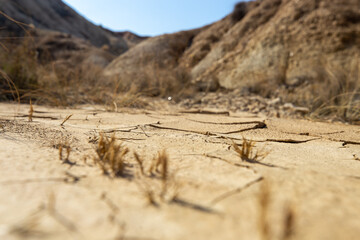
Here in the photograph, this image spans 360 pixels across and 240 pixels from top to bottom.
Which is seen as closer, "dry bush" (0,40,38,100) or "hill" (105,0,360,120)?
"dry bush" (0,40,38,100)

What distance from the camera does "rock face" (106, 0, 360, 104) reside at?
12.5ft

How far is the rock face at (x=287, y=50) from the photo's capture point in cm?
380

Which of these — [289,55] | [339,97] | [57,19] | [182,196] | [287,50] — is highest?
[57,19]

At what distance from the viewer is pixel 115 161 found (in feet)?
2.12

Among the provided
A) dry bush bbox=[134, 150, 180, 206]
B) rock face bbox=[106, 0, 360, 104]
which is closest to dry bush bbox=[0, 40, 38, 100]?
rock face bbox=[106, 0, 360, 104]

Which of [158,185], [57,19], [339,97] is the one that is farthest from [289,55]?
→ [57,19]

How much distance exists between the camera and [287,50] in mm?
4383

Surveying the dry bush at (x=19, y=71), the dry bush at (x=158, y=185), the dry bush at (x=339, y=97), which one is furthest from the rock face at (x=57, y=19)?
the dry bush at (x=158, y=185)

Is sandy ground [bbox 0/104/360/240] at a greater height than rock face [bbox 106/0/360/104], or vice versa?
rock face [bbox 106/0/360/104]

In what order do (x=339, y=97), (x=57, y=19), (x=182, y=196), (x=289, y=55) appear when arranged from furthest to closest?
1. (x=57, y=19)
2. (x=289, y=55)
3. (x=339, y=97)
4. (x=182, y=196)

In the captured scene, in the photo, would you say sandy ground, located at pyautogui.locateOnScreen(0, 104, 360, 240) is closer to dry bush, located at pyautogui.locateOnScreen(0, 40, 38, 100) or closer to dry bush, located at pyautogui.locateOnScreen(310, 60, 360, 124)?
dry bush, located at pyautogui.locateOnScreen(310, 60, 360, 124)

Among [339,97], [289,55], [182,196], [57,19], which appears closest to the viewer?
[182,196]

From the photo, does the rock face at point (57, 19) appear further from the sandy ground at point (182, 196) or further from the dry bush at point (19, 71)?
the sandy ground at point (182, 196)

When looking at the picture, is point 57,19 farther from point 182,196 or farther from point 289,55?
point 182,196
